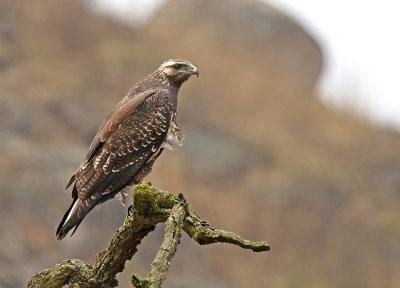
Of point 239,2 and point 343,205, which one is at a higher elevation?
point 239,2

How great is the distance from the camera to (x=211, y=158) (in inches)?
1448

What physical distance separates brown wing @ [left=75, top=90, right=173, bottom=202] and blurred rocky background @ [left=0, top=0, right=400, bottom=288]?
54.9ft

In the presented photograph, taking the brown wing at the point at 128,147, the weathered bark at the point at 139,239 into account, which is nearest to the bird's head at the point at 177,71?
the brown wing at the point at 128,147

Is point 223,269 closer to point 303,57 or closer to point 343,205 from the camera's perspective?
point 343,205

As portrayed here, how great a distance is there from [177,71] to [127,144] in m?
1.17

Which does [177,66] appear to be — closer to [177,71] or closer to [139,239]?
[177,71]

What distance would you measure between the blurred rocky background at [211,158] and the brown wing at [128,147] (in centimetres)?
1672

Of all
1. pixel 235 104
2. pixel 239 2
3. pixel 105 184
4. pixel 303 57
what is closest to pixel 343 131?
pixel 235 104

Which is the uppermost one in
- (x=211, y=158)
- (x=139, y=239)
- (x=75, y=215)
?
(x=211, y=158)

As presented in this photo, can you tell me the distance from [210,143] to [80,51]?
687 cm

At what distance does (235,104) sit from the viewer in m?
41.2

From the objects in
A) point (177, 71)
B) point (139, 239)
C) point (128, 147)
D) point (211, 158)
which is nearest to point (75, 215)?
point (128, 147)

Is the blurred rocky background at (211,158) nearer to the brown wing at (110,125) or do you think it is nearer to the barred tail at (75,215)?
the brown wing at (110,125)

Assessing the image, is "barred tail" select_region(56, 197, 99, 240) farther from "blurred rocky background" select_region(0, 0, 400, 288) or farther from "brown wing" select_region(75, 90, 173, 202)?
"blurred rocky background" select_region(0, 0, 400, 288)
